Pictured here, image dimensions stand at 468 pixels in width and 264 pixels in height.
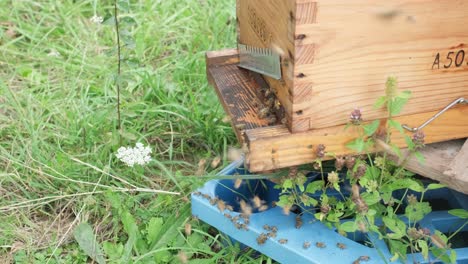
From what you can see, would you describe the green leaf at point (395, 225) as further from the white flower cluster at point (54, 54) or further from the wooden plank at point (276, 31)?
the white flower cluster at point (54, 54)

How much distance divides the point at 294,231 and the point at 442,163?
0.49 metres

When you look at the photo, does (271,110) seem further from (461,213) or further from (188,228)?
(461,213)

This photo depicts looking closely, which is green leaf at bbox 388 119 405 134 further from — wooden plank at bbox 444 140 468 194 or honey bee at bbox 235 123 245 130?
honey bee at bbox 235 123 245 130

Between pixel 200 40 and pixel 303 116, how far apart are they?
5.00 ft

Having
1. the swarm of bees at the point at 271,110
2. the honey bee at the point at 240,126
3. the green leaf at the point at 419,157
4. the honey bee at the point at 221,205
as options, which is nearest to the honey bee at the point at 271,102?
the swarm of bees at the point at 271,110

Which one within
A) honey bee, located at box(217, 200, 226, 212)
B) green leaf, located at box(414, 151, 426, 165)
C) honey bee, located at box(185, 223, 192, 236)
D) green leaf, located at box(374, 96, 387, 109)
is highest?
green leaf, located at box(374, 96, 387, 109)

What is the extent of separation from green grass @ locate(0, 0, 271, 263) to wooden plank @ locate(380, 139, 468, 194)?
53cm

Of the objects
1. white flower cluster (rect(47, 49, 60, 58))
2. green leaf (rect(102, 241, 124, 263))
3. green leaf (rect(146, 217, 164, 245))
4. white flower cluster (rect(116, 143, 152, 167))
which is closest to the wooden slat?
white flower cluster (rect(116, 143, 152, 167))

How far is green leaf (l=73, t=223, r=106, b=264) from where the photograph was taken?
219cm

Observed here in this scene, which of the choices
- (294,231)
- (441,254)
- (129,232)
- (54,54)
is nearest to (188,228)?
(129,232)

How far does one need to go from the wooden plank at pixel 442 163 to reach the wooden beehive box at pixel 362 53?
0.14 meters

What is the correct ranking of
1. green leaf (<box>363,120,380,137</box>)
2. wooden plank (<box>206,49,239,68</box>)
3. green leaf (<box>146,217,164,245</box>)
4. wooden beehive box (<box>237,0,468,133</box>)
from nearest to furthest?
wooden beehive box (<box>237,0,468,133</box>), green leaf (<box>363,120,380,137</box>), green leaf (<box>146,217,164,245</box>), wooden plank (<box>206,49,239,68</box>)

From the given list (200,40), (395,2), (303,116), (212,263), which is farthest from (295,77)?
(200,40)

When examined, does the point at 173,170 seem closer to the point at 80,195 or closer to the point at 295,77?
the point at 80,195
